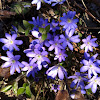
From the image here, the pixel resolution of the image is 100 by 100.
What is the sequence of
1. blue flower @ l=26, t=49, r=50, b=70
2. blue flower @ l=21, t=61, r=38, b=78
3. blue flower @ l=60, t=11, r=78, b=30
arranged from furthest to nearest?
blue flower @ l=60, t=11, r=78, b=30
blue flower @ l=21, t=61, r=38, b=78
blue flower @ l=26, t=49, r=50, b=70

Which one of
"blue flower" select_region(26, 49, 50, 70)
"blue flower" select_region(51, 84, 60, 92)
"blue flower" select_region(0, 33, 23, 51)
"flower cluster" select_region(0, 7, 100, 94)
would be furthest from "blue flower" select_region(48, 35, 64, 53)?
"blue flower" select_region(51, 84, 60, 92)

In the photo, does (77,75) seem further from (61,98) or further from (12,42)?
(12,42)

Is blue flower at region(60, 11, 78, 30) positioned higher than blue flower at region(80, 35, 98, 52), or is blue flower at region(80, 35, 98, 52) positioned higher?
blue flower at region(60, 11, 78, 30)

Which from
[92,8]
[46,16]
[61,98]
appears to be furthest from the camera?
[92,8]

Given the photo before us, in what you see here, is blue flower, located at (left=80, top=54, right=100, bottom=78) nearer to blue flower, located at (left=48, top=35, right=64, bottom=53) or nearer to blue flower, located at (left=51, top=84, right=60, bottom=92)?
blue flower, located at (left=48, top=35, right=64, bottom=53)

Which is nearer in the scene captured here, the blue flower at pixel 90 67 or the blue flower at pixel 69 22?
the blue flower at pixel 90 67

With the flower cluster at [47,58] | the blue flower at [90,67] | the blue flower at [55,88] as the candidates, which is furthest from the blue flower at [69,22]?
the blue flower at [55,88]

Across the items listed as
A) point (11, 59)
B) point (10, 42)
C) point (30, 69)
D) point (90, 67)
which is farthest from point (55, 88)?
point (10, 42)

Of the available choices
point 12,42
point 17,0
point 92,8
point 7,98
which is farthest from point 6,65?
point 92,8

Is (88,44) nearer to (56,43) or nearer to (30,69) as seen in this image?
(56,43)

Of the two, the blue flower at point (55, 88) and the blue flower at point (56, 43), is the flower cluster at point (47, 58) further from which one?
the blue flower at point (55, 88)

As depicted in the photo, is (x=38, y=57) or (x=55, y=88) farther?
(x=55, y=88)
